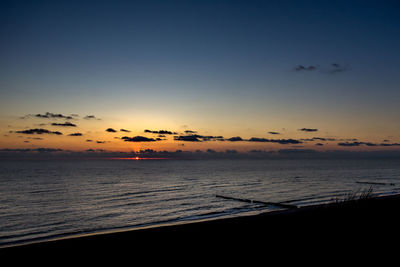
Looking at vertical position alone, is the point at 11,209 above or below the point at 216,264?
below


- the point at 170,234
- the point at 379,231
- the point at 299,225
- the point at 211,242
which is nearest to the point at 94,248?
the point at 170,234

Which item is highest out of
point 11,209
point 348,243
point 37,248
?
point 348,243

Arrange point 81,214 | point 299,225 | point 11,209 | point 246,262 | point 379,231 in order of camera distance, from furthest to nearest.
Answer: point 11,209, point 81,214, point 299,225, point 379,231, point 246,262

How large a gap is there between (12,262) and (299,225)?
461 inches

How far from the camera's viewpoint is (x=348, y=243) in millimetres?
9906

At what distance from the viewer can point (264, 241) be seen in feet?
36.2

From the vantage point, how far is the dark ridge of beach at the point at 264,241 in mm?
9688

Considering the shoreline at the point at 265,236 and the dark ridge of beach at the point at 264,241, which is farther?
the shoreline at the point at 265,236

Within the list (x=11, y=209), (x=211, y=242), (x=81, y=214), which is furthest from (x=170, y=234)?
(x=11, y=209)

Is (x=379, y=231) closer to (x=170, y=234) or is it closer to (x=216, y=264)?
(x=216, y=264)

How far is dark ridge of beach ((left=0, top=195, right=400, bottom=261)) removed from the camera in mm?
9688

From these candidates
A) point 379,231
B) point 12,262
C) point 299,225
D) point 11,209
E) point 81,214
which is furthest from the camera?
point 11,209

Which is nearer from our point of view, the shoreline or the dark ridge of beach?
the dark ridge of beach

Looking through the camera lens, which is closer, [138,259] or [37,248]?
[138,259]
